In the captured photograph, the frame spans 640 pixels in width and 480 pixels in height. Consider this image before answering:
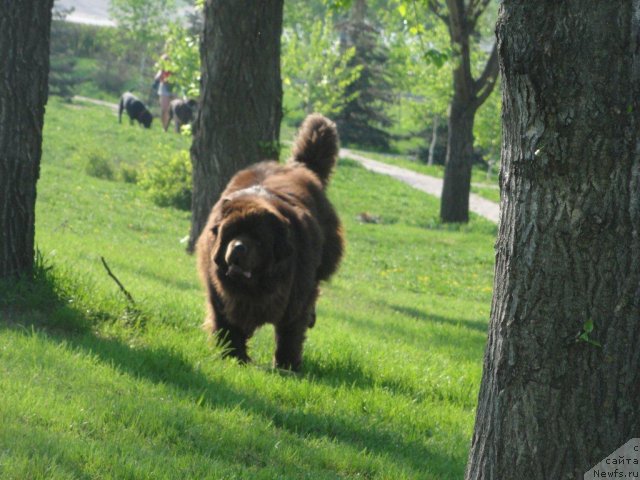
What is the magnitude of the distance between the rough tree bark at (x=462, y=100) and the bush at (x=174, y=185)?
7.03 meters

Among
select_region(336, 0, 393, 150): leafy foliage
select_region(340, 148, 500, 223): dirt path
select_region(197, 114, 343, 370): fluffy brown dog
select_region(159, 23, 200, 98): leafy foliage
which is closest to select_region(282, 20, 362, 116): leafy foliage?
select_region(340, 148, 500, 223): dirt path

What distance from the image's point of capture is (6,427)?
4.75m

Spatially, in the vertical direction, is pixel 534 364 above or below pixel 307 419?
above

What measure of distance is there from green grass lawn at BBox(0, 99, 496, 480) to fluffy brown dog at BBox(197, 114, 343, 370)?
0.28 metres

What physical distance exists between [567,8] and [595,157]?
58cm

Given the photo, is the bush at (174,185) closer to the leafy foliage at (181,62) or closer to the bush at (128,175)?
the bush at (128,175)

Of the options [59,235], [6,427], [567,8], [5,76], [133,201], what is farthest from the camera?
[133,201]

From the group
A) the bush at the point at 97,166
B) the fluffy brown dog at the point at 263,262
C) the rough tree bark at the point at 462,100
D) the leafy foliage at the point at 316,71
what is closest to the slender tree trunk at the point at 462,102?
the rough tree bark at the point at 462,100

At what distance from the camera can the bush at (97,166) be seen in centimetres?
2583

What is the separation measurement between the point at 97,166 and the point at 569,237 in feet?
76.3

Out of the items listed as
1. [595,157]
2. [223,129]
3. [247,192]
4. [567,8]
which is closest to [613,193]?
[595,157]

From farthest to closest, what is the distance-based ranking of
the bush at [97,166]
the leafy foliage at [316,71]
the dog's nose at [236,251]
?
1. the leafy foliage at [316,71]
2. the bush at [97,166]
3. the dog's nose at [236,251]

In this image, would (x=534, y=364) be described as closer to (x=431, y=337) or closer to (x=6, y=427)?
(x=6, y=427)

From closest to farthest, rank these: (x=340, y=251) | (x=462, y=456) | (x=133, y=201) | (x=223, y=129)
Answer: (x=462, y=456)
(x=340, y=251)
(x=223, y=129)
(x=133, y=201)
